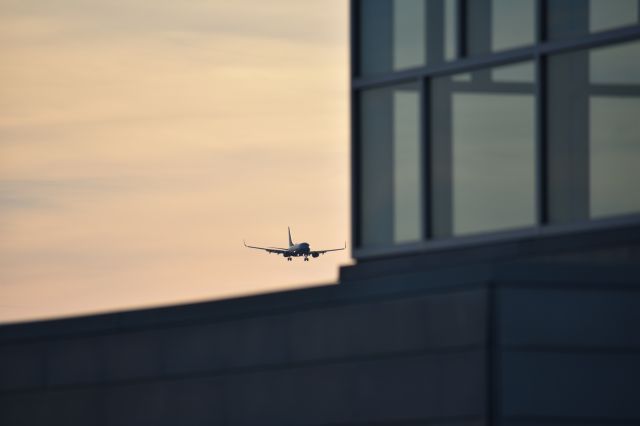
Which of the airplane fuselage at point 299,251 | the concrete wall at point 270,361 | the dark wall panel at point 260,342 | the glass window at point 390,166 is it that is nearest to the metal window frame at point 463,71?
the glass window at point 390,166

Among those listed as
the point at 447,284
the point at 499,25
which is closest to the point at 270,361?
the point at 447,284

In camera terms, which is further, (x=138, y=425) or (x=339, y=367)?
(x=138, y=425)

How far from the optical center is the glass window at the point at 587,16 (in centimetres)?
1964

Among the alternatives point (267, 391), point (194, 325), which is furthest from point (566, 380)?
point (194, 325)

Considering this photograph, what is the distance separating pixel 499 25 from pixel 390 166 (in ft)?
8.48

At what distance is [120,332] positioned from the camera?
2236cm

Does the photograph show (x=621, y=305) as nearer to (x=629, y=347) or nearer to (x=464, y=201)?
(x=629, y=347)

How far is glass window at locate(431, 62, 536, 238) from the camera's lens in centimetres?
2052

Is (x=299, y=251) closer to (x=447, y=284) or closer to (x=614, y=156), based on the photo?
(x=614, y=156)

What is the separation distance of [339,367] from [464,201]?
3.08 m

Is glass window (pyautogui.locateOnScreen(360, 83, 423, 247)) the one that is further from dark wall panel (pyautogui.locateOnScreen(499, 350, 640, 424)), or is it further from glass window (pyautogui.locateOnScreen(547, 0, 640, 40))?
dark wall panel (pyautogui.locateOnScreen(499, 350, 640, 424))

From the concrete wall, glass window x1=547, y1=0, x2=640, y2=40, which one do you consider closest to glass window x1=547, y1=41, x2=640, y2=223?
glass window x1=547, y1=0, x2=640, y2=40

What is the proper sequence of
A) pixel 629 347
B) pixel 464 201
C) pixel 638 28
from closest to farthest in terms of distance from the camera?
pixel 629 347 < pixel 638 28 < pixel 464 201

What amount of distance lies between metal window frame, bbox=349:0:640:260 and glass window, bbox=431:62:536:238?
0.35 feet
